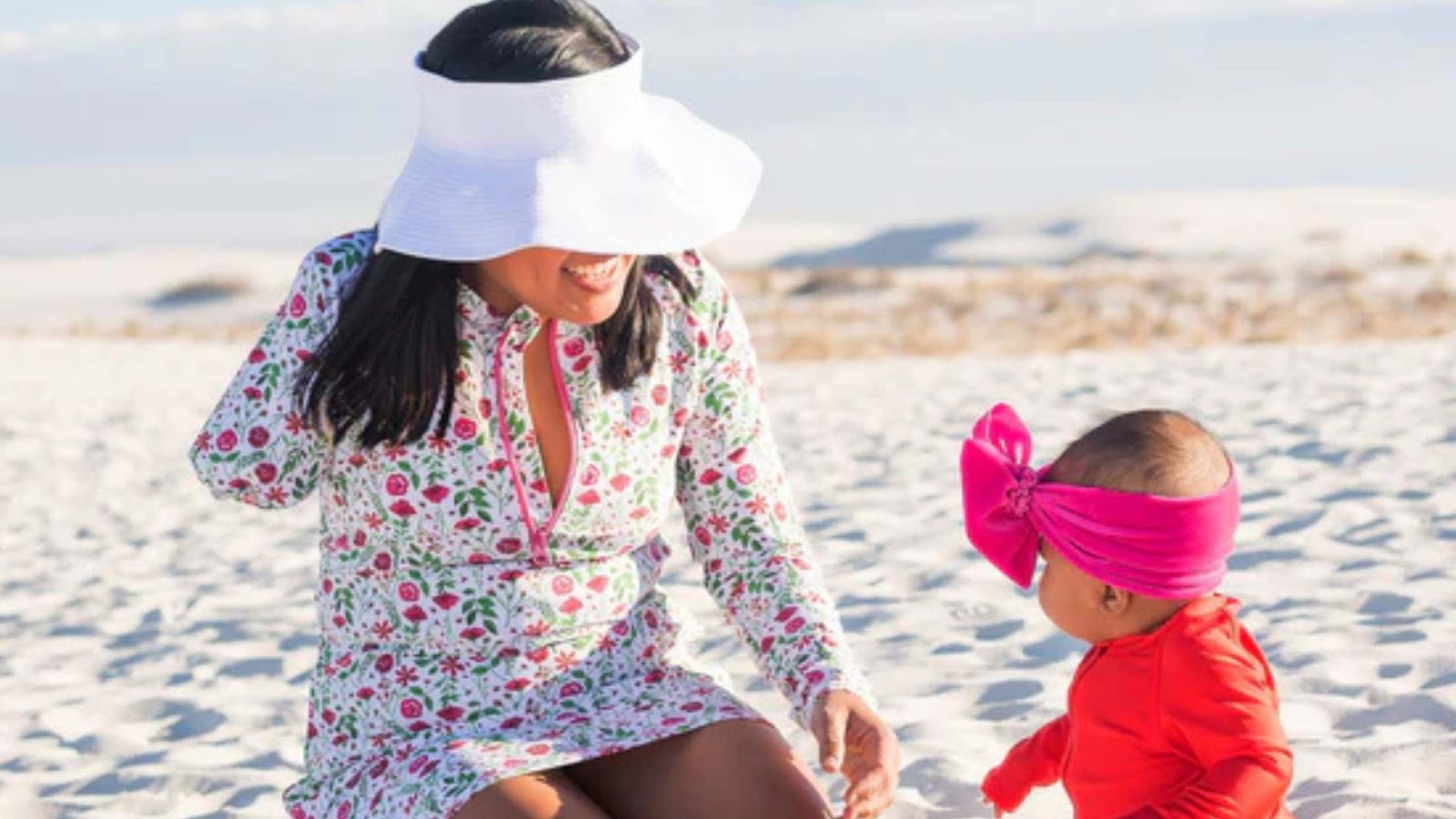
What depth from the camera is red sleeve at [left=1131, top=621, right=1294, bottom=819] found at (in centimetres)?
244

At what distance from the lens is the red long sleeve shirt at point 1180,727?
246cm

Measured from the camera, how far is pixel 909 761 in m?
3.76

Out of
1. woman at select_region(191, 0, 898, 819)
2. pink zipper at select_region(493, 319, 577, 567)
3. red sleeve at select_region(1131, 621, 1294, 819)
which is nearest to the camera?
red sleeve at select_region(1131, 621, 1294, 819)

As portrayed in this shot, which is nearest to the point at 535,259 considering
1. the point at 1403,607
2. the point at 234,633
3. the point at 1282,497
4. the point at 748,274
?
the point at 1403,607

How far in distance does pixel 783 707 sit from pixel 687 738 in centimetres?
162

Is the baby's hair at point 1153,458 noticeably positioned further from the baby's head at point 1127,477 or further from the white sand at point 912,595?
the white sand at point 912,595

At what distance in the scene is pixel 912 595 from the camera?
Answer: 5.43 metres

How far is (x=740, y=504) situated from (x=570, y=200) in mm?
577

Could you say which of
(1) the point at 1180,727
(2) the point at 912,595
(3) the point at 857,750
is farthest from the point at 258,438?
A: (2) the point at 912,595

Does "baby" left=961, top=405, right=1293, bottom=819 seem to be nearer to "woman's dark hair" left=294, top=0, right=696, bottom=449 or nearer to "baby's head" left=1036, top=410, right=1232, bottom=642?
"baby's head" left=1036, top=410, right=1232, bottom=642

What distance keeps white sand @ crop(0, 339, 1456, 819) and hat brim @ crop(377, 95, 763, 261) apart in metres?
1.32

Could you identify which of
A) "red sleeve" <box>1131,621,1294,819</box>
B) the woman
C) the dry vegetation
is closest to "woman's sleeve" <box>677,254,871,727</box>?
the woman

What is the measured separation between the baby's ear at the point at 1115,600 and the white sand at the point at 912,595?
2.67 feet

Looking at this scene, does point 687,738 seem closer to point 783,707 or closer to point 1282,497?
point 783,707
